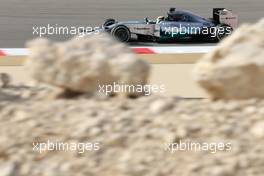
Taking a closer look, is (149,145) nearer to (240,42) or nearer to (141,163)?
(141,163)

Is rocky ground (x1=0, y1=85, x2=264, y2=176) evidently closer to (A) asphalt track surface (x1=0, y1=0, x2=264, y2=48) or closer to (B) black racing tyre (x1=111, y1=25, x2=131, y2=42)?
(B) black racing tyre (x1=111, y1=25, x2=131, y2=42)

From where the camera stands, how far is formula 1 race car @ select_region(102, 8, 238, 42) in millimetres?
12891

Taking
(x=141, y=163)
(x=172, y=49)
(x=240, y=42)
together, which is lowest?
(x=172, y=49)

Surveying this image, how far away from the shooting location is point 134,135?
13.3 feet

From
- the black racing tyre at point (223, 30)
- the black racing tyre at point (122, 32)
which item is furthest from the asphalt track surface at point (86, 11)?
the black racing tyre at point (223, 30)

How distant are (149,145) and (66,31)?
11.1 meters

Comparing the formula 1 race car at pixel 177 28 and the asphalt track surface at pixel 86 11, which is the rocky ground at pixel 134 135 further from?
the asphalt track surface at pixel 86 11

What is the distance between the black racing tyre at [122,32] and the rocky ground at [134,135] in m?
8.27

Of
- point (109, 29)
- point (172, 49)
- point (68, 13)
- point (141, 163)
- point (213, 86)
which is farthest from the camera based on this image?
point (68, 13)

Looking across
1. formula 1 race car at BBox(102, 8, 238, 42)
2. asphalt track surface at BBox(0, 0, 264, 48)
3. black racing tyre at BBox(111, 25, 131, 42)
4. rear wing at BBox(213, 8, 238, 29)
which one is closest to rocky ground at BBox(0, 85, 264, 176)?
black racing tyre at BBox(111, 25, 131, 42)

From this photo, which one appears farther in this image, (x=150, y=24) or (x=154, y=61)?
(x=150, y=24)

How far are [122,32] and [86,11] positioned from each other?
4338 millimetres

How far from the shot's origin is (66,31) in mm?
14906

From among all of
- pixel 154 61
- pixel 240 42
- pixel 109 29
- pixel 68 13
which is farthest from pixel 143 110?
pixel 68 13
